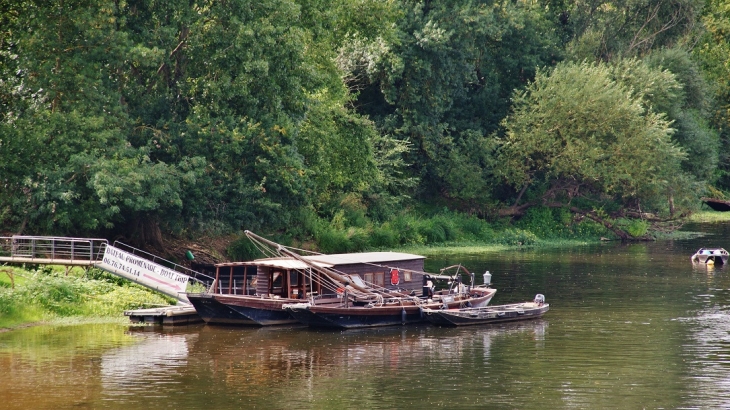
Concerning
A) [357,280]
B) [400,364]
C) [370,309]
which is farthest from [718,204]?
Result: [400,364]

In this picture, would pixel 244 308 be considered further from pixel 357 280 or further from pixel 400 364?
pixel 400 364

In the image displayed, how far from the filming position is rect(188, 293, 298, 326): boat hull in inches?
1606

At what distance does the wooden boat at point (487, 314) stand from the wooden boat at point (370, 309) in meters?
0.75

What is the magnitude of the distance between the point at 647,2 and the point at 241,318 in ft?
211

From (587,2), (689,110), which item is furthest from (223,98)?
(689,110)

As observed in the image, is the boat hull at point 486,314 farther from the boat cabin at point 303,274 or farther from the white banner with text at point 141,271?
the white banner with text at point 141,271

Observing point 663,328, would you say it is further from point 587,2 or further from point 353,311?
point 587,2

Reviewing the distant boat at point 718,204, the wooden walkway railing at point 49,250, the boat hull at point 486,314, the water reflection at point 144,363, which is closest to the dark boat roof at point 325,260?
the boat hull at point 486,314

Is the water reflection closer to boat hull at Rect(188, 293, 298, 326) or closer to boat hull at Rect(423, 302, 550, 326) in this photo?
boat hull at Rect(188, 293, 298, 326)

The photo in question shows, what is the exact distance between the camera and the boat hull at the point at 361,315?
3984 cm

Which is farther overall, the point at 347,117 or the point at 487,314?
the point at 347,117

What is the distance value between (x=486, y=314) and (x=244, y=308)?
976cm

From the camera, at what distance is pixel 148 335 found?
130ft

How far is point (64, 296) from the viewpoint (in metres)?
43.0
